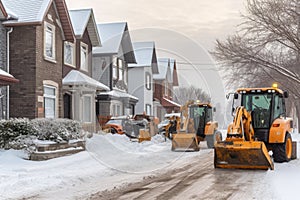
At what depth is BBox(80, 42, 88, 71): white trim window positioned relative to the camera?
2575 centimetres

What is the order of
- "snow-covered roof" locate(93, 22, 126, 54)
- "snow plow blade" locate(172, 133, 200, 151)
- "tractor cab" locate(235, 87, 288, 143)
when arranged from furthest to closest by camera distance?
"snow-covered roof" locate(93, 22, 126, 54), "snow plow blade" locate(172, 133, 200, 151), "tractor cab" locate(235, 87, 288, 143)

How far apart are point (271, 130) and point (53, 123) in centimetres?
728

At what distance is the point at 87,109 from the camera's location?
25.7m

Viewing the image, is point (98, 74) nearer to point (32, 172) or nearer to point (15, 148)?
point (15, 148)

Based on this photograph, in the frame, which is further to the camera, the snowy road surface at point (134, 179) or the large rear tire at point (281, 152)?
the large rear tire at point (281, 152)

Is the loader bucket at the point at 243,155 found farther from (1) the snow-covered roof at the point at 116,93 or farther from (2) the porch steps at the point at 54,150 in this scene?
(1) the snow-covered roof at the point at 116,93

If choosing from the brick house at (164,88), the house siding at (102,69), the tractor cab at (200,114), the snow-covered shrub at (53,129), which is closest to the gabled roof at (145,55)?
the brick house at (164,88)

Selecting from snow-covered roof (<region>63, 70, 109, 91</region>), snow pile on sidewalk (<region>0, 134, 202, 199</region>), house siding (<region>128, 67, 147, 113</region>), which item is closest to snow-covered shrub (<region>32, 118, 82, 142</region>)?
snow pile on sidewalk (<region>0, 134, 202, 199</region>)

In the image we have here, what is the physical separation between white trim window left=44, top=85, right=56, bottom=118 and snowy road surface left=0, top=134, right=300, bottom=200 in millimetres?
5702

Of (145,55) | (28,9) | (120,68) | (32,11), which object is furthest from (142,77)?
(32,11)

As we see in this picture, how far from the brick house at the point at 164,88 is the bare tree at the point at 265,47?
1318cm

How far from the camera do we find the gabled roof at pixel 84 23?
24.8 m

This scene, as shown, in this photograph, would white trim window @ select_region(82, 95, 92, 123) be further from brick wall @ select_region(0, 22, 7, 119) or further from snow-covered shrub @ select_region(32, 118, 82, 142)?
snow-covered shrub @ select_region(32, 118, 82, 142)

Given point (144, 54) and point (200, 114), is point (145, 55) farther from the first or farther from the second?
point (200, 114)
